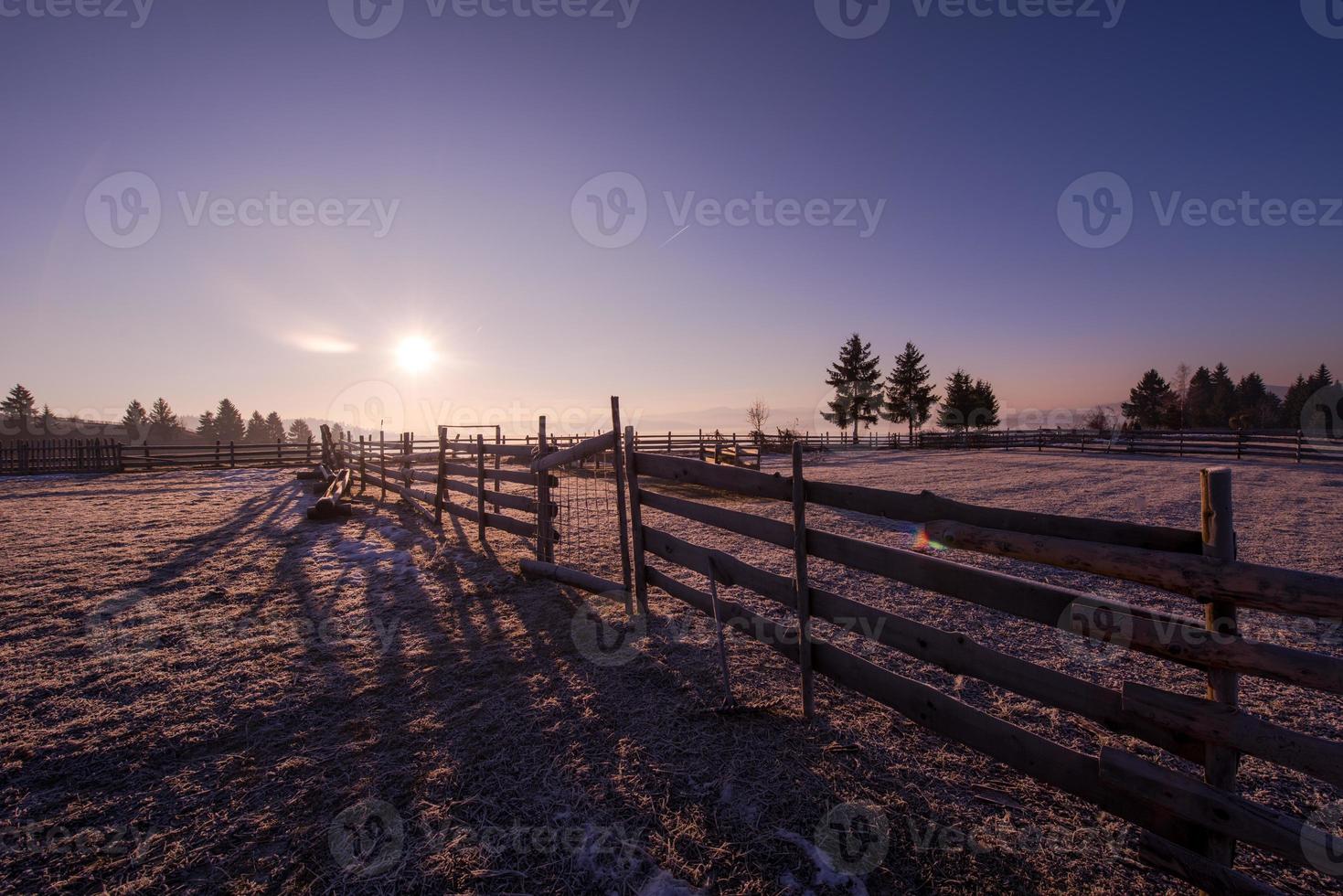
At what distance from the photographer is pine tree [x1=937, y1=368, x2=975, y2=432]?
50656mm

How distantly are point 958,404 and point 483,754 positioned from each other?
186ft

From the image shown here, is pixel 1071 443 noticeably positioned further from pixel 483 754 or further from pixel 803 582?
pixel 483 754

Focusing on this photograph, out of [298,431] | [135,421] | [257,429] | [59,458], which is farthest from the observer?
[298,431]

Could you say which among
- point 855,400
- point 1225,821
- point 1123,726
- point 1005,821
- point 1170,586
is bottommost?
point 1005,821

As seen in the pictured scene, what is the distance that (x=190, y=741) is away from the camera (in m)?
3.39

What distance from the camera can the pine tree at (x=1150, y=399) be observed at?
60.7m

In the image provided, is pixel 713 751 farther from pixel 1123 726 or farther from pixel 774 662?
pixel 1123 726

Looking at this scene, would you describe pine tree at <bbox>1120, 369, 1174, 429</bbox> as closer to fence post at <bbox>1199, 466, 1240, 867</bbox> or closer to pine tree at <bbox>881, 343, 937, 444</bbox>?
pine tree at <bbox>881, 343, 937, 444</bbox>

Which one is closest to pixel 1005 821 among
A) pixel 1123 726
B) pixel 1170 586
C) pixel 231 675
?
pixel 1123 726

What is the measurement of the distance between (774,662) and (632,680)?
4.07 ft

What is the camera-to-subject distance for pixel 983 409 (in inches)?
1987

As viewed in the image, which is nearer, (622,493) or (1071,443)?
(622,493)

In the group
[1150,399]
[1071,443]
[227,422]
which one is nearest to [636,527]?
[1071,443]

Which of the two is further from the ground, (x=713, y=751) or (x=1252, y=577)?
(x=1252, y=577)
